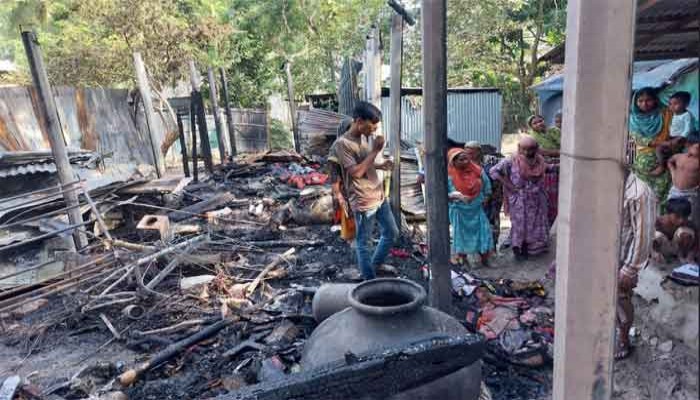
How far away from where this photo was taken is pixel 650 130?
545 cm

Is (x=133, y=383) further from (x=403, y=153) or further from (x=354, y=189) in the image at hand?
(x=403, y=153)

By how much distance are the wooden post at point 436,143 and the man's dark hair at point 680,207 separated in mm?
2239

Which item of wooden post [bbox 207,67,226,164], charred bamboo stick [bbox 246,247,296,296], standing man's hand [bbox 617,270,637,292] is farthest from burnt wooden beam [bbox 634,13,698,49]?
wooden post [bbox 207,67,226,164]

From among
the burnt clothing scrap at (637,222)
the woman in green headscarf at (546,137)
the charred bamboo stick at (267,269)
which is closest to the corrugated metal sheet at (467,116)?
the woman in green headscarf at (546,137)

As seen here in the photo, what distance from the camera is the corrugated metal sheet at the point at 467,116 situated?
468 inches

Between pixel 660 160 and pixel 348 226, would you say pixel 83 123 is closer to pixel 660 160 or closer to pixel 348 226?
pixel 348 226

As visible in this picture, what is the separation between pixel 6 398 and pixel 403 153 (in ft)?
23.5

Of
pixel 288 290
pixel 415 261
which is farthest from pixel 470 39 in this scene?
pixel 288 290

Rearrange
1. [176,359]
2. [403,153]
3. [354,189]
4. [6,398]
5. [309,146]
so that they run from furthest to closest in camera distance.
Result: [309,146], [403,153], [354,189], [176,359], [6,398]

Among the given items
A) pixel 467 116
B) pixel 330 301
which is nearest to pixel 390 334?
pixel 330 301

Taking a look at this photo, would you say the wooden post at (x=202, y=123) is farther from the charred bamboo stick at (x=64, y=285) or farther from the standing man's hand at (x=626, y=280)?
the standing man's hand at (x=626, y=280)

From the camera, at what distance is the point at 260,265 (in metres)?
6.11

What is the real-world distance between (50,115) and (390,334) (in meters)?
5.26

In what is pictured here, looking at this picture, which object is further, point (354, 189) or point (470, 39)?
point (470, 39)
